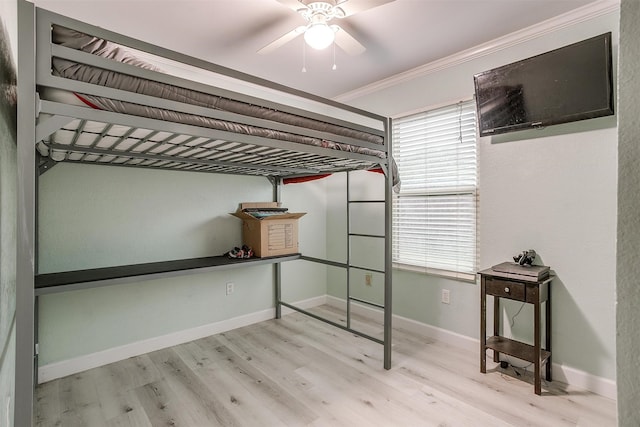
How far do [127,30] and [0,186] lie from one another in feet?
5.93

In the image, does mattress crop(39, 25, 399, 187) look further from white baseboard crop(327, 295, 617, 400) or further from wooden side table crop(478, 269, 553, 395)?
white baseboard crop(327, 295, 617, 400)

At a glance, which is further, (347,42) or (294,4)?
(347,42)

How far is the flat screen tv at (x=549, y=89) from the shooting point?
1872mm

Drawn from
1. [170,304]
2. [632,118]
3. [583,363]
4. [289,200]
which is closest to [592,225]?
[583,363]

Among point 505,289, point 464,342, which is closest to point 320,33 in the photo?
point 505,289

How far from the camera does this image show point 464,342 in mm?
2588

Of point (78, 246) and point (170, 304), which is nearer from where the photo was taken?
point (78, 246)

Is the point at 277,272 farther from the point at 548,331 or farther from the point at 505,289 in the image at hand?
the point at 548,331

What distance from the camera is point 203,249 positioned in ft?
9.27

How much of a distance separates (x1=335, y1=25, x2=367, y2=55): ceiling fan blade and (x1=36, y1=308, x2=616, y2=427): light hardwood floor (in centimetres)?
214

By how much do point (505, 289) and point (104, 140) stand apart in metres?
2.42

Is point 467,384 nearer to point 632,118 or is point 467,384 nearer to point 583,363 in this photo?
point 583,363

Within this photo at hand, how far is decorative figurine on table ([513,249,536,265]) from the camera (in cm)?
218

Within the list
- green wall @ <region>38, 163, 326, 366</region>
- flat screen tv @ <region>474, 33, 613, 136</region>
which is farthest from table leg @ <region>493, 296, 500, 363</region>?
green wall @ <region>38, 163, 326, 366</region>
